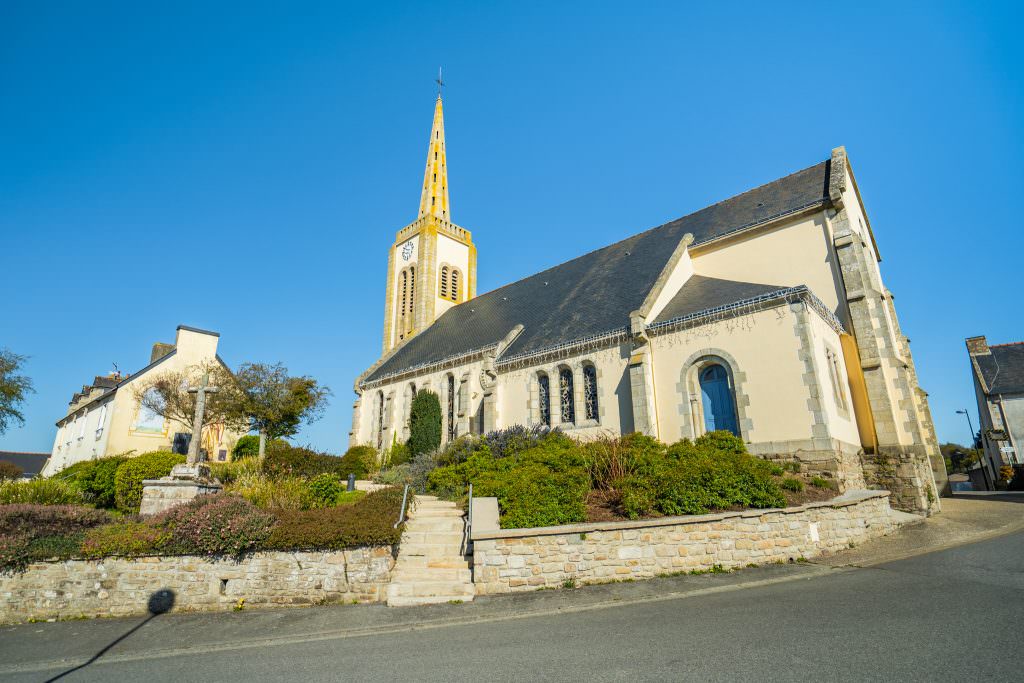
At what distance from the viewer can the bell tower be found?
32.8m

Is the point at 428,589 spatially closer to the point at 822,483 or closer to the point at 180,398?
the point at 822,483

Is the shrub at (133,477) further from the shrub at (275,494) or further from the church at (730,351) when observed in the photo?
the church at (730,351)

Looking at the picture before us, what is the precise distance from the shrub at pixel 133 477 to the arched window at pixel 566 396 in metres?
12.4

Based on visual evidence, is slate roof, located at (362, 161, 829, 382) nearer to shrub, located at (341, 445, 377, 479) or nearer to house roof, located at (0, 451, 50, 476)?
shrub, located at (341, 445, 377, 479)

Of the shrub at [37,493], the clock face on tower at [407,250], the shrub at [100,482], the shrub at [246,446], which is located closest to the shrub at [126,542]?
the shrub at [37,493]

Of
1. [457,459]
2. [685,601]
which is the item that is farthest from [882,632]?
[457,459]

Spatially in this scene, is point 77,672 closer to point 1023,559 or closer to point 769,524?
point 769,524

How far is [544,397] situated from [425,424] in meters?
5.93

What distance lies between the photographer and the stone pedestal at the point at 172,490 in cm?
1101

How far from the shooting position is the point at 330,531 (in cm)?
879

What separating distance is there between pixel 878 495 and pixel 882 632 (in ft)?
25.9

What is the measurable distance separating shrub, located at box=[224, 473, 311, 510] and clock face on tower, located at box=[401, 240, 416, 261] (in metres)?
24.0

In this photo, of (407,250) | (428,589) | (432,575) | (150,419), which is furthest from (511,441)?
(407,250)

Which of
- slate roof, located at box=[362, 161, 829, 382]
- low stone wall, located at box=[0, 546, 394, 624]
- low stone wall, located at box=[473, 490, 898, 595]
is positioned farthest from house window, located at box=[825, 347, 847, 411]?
low stone wall, located at box=[0, 546, 394, 624]
